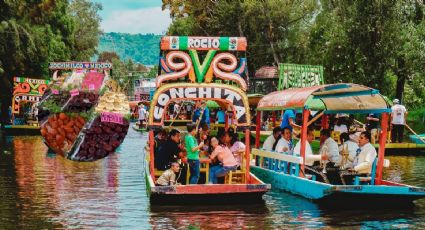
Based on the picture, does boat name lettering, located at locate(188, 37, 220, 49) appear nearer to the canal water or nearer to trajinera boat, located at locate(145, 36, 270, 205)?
trajinera boat, located at locate(145, 36, 270, 205)

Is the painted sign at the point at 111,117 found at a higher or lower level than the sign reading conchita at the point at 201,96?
lower

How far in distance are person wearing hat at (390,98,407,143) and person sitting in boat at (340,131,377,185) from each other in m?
13.0

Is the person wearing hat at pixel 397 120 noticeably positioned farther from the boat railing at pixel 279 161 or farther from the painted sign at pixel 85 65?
the painted sign at pixel 85 65

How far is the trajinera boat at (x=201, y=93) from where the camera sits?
14.6 metres

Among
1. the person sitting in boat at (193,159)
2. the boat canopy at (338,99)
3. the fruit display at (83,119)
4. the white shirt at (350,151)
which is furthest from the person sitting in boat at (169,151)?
the white shirt at (350,151)

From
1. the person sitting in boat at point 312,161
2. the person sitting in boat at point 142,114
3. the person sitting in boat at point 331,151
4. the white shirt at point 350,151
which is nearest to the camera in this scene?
the person sitting in boat at point 312,161

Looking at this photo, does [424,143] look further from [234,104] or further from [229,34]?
[229,34]

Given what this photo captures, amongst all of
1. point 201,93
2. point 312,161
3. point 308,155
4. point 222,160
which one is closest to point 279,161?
point 312,161

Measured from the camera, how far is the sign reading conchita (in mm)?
14602

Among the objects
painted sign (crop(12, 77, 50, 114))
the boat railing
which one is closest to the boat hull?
the boat railing

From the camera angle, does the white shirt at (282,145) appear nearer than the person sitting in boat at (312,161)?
No

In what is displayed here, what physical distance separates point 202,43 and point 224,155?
7.43 feet

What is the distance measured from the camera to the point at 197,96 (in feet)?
48.3

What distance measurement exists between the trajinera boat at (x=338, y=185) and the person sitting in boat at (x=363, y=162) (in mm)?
96
